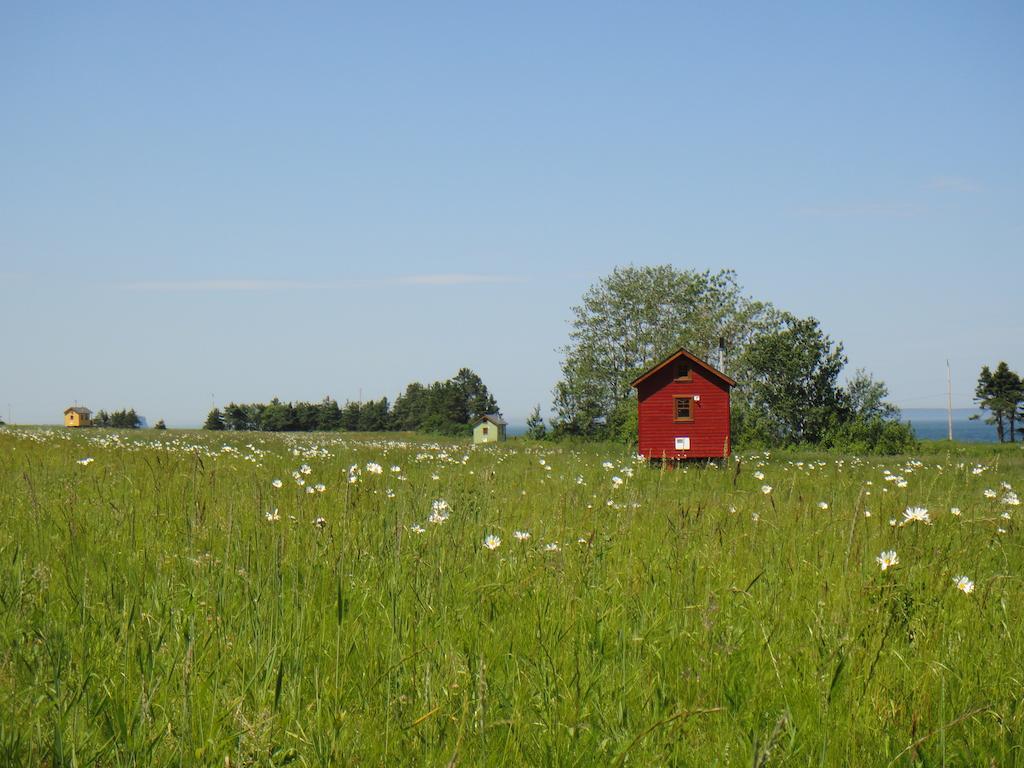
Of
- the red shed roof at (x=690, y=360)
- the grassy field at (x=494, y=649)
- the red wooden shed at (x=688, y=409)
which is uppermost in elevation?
the red shed roof at (x=690, y=360)

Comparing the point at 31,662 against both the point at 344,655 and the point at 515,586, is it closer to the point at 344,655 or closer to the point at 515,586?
the point at 344,655

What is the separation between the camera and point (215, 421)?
361 ft

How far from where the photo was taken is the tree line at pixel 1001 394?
84.8 m

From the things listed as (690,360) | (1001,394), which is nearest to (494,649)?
(690,360)

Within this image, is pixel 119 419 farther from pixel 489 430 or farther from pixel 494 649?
pixel 494 649

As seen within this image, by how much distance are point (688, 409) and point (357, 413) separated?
92574 mm

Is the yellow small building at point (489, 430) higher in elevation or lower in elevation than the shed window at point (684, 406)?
lower

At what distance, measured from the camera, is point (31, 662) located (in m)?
2.86

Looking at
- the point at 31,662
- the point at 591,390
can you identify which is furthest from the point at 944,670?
the point at 591,390

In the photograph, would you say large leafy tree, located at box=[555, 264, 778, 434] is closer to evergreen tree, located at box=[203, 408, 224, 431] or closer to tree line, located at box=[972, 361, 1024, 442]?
tree line, located at box=[972, 361, 1024, 442]

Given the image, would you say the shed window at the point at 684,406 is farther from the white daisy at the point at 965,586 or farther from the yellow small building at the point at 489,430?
the yellow small building at the point at 489,430

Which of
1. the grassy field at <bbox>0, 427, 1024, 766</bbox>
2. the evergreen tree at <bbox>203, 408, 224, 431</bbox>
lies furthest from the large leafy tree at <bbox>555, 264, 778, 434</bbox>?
the evergreen tree at <bbox>203, 408, 224, 431</bbox>

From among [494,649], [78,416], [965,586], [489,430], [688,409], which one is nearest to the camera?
[494,649]

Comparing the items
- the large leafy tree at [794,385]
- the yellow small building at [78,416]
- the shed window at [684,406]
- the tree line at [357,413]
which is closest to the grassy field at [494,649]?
the shed window at [684,406]
